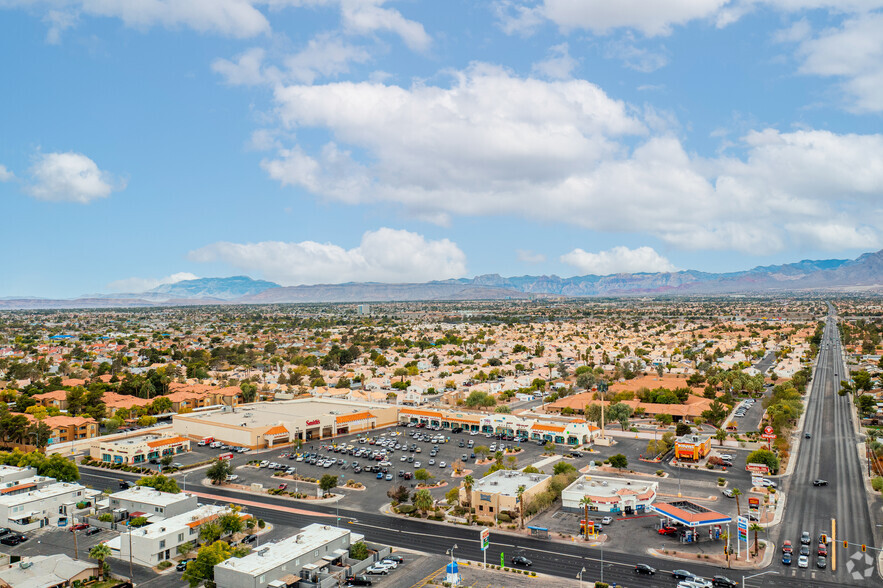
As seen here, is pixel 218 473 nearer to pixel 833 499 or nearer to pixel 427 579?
pixel 427 579

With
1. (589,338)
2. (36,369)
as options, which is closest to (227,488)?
(36,369)

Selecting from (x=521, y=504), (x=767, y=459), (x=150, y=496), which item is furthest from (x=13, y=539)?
(x=767, y=459)

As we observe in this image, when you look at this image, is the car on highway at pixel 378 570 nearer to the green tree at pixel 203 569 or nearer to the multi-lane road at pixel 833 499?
the green tree at pixel 203 569

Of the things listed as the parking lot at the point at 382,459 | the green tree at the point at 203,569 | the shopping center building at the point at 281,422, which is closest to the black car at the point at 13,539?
the green tree at the point at 203,569

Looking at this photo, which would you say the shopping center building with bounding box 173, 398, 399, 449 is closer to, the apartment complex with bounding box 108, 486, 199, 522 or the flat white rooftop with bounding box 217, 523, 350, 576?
the apartment complex with bounding box 108, 486, 199, 522

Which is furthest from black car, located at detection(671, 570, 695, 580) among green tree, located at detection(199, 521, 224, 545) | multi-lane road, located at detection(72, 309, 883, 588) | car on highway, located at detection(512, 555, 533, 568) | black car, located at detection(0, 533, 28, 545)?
black car, located at detection(0, 533, 28, 545)

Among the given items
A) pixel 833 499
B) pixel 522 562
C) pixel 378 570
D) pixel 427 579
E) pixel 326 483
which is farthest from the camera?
pixel 326 483

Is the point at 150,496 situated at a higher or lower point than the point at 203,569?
higher
